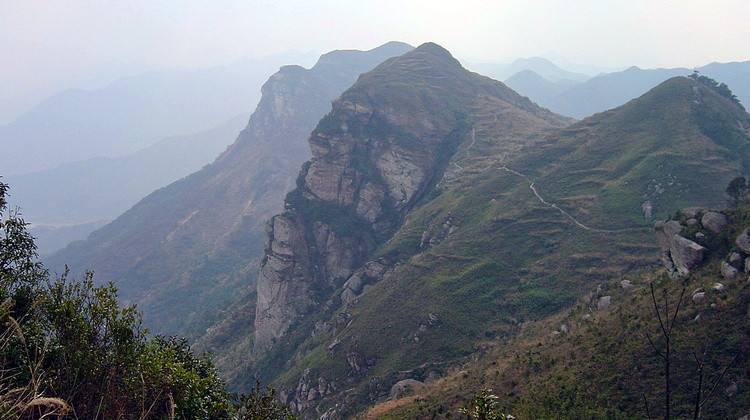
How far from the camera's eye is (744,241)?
3228 centimetres

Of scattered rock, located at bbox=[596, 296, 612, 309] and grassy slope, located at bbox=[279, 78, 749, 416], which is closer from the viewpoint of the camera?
scattered rock, located at bbox=[596, 296, 612, 309]

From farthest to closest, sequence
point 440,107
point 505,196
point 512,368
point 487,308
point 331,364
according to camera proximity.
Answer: point 440,107 < point 505,196 < point 331,364 < point 487,308 < point 512,368

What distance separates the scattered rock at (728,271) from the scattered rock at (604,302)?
1232cm

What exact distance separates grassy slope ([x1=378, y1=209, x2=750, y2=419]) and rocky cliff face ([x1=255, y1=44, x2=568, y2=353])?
4848cm

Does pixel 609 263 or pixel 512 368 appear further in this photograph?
pixel 609 263

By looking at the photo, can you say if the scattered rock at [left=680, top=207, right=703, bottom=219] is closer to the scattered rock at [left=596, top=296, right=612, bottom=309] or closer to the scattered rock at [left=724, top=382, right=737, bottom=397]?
the scattered rock at [left=596, top=296, right=612, bottom=309]

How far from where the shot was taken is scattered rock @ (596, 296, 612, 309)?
44.3m

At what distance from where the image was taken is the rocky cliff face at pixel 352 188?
325 ft

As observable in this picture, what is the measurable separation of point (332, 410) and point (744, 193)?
5131 cm

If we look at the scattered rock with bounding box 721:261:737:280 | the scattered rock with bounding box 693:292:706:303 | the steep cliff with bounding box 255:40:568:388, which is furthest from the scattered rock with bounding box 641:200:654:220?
the steep cliff with bounding box 255:40:568:388

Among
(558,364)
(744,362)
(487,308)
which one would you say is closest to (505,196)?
(487,308)

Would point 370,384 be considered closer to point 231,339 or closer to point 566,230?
point 566,230

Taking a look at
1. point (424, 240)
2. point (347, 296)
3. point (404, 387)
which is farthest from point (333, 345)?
point (424, 240)

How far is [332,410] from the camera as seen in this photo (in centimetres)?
5500
